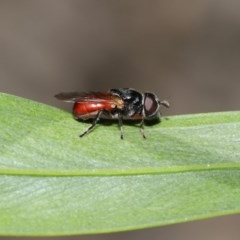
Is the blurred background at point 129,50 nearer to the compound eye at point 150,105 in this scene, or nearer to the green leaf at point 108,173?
the compound eye at point 150,105

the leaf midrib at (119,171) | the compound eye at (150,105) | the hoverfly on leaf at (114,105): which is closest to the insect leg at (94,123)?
the hoverfly on leaf at (114,105)

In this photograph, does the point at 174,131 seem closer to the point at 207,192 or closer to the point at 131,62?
the point at 207,192

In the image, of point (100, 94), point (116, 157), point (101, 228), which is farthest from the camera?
point (100, 94)

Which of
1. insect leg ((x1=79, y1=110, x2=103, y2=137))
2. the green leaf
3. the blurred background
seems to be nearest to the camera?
the green leaf

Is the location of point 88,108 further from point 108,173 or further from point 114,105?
point 108,173

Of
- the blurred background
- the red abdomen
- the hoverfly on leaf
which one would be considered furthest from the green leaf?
the blurred background

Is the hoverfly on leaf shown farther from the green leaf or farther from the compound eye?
the green leaf

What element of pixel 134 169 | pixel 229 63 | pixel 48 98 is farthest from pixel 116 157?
pixel 229 63
